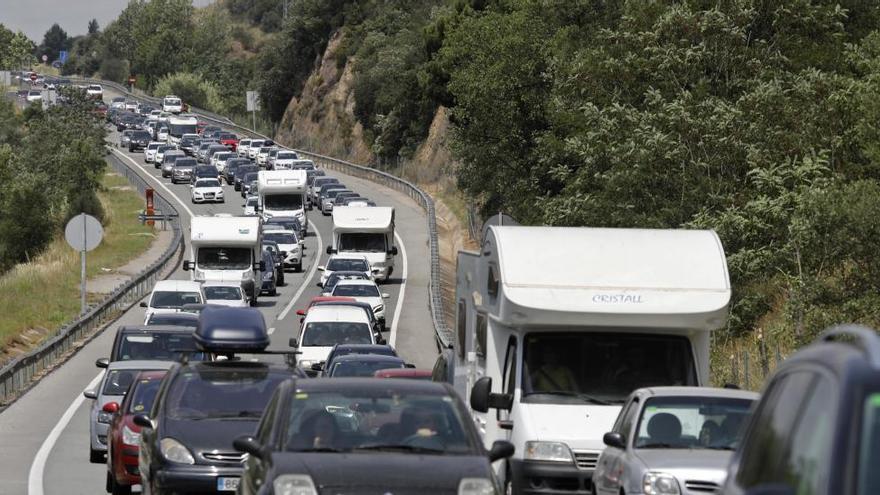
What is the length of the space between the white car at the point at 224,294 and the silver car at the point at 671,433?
1305 inches

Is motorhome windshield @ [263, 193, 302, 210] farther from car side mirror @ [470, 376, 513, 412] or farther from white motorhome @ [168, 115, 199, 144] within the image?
car side mirror @ [470, 376, 513, 412]

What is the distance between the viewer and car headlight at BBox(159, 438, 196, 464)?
15.2m

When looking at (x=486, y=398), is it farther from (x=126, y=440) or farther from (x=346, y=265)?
(x=346, y=265)

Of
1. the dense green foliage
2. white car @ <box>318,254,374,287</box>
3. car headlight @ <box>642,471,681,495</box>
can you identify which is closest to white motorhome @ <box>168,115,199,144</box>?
the dense green foliage

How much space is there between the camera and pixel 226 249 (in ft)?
175

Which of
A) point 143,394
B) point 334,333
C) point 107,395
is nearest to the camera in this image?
point 143,394

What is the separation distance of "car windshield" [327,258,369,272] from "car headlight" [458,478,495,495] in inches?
1807

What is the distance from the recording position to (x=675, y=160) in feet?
125

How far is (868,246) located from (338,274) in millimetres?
30066

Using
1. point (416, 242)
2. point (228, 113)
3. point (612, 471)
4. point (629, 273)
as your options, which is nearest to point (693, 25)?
point (629, 273)

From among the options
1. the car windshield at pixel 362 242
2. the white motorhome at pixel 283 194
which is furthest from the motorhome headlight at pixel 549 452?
the white motorhome at pixel 283 194

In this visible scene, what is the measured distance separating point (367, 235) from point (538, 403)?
45002 millimetres

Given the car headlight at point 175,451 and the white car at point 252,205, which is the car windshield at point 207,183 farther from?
the car headlight at point 175,451

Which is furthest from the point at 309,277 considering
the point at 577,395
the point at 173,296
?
the point at 577,395
